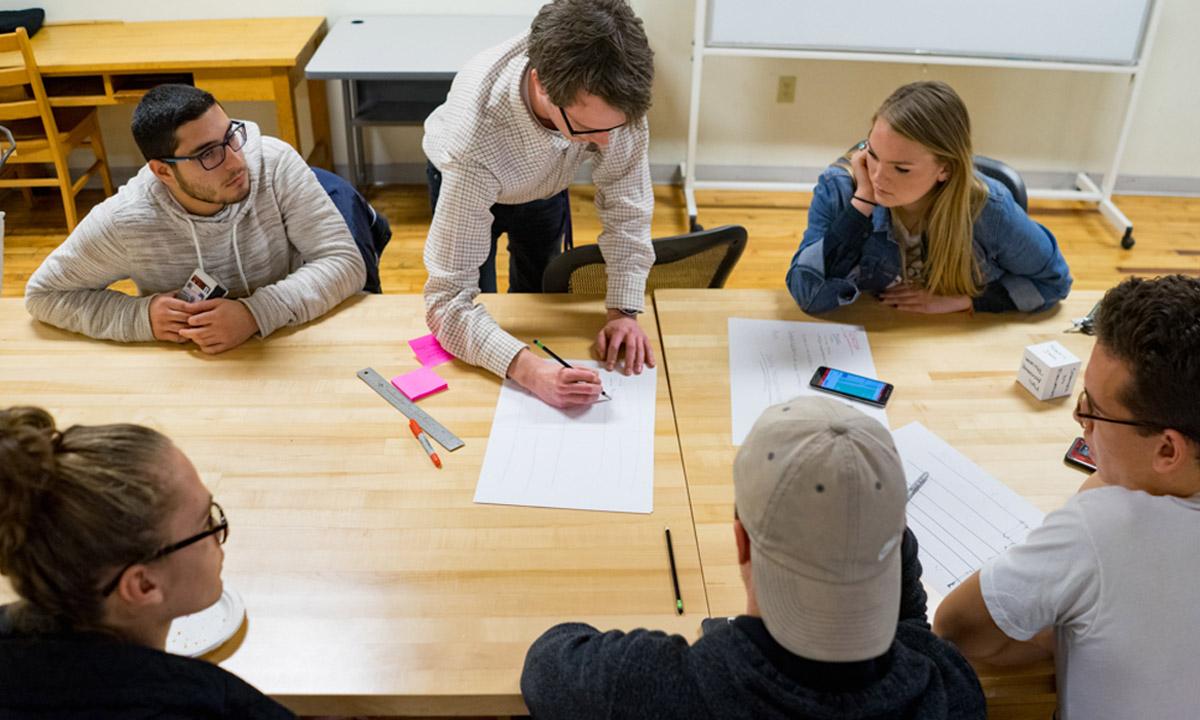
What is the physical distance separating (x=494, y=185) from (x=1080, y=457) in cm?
111

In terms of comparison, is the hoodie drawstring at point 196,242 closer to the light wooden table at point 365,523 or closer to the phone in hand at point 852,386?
the light wooden table at point 365,523

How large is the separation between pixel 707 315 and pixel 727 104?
2.43m

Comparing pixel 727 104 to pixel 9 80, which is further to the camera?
pixel 727 104

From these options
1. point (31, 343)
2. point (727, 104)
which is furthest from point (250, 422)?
point (727, 104)

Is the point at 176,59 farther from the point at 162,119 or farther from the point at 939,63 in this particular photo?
the point at 939,63

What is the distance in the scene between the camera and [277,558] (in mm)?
1320

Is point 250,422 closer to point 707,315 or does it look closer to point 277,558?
point 277,558

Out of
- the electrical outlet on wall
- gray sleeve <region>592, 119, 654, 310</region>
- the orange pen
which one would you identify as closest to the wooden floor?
the electrical outlet on wall

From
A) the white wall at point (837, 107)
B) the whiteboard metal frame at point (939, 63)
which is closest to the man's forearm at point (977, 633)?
the whiteboard metal frame at point (939, 63)

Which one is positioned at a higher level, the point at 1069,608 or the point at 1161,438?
the point at 1161,438

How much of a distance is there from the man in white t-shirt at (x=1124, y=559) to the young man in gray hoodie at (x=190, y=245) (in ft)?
4.24

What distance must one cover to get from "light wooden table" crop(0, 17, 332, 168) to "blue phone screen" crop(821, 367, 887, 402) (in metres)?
2.56

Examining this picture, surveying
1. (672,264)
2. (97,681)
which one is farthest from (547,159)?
(97,681)

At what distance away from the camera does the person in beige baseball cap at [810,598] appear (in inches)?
34.6
